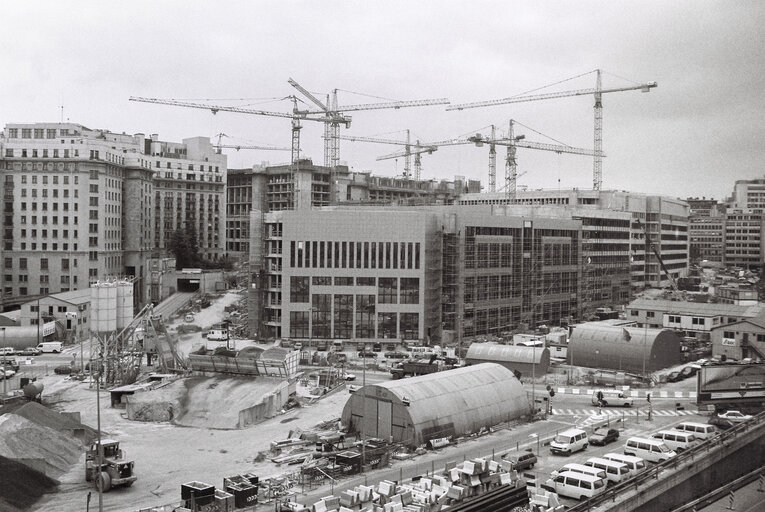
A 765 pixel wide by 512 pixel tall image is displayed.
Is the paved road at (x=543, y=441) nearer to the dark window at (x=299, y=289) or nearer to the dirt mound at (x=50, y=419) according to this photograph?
the dirt mound at (x=50, y=419)

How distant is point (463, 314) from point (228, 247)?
3422 inches

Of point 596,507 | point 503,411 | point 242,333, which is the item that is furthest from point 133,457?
point 242,333

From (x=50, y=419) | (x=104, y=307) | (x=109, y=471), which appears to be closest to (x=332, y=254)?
(x=104, y=307)

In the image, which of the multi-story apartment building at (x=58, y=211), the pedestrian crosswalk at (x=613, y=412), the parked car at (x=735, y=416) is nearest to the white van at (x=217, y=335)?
Answer: the multi-story apartment building at (x=58, y=211)

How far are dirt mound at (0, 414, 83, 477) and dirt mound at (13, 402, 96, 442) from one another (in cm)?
74

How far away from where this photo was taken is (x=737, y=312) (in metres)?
70.7

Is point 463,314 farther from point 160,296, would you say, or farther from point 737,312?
point 160,296

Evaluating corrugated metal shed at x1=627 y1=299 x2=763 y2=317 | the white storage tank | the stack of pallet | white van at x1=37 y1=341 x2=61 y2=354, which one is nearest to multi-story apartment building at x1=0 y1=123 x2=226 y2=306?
white van at x1=37 y1=341 x2=61 y2=354

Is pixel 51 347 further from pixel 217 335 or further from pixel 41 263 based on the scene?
pixel 41 263

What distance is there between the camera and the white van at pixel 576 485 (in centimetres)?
3003

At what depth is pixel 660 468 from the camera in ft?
101

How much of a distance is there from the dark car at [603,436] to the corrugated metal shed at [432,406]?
5718 millimetres

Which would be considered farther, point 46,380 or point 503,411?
point 46,380

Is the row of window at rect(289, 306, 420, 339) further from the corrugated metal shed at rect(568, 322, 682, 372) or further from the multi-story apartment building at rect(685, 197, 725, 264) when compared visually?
the multi-story apartment building at rect(685, 197, 725, 264)
